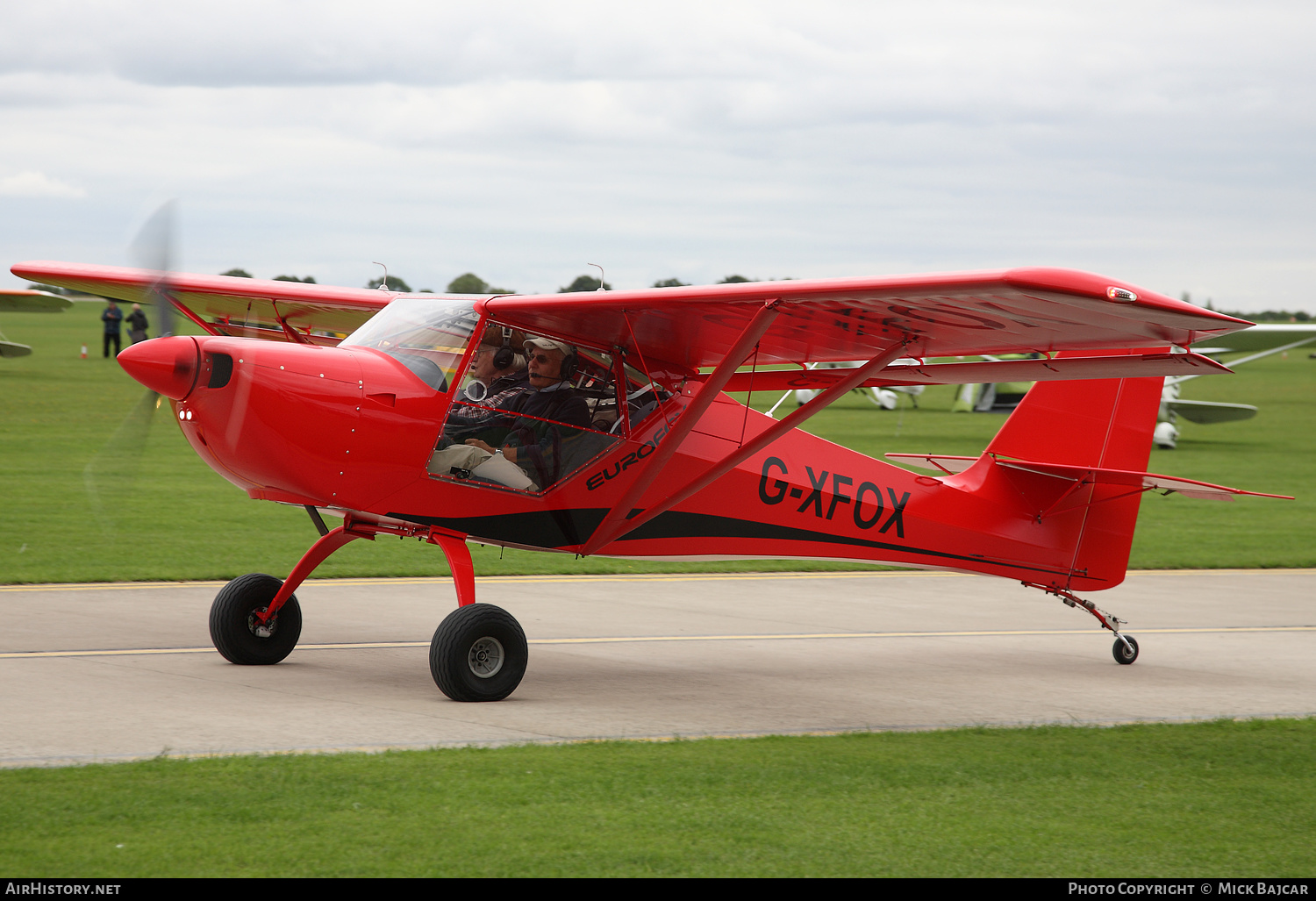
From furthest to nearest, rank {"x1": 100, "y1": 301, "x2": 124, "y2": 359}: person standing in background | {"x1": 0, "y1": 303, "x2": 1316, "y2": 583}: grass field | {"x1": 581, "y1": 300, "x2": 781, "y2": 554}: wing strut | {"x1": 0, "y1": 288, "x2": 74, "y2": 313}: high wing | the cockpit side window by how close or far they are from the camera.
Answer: {"x1": 100, "y1": 301, "x2": 124, "y2": 359}: person standing in background < {"x1": 0, "y1": 288, "x2": 74, "y2": 313}: high wing < {"x1": 0, "y1": 303, "x2": 1316, "y2": 583}: grass field < the cockpit side window < {"x1": 581, "y1": 300, "x2": 781, "y2": 554}: wing strut

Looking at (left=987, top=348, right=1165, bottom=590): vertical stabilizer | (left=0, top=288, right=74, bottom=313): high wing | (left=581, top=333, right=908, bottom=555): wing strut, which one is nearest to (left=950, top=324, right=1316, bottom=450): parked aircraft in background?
(left=987, top=348, right=1165, bottom=590): vertical stabilizer

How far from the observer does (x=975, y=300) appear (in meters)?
7.28

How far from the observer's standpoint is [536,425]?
8492 mm

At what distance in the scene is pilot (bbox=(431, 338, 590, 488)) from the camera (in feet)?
27.3

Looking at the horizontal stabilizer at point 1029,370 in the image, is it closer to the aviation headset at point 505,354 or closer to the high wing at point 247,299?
the aviation headset at point 505,354

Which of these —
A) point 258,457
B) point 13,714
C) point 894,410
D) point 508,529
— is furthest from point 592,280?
point 894,410

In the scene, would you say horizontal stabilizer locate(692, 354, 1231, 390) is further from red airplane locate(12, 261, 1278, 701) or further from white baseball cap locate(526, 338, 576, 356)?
white baseball cap locate(526, 338, 576, 356)

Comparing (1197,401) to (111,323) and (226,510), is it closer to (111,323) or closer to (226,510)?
(226,510)

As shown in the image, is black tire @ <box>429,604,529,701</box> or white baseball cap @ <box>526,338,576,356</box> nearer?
black tire @ <box>429,604,529,701</box>

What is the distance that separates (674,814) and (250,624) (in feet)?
14.6

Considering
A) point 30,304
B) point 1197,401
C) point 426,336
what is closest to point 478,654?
point 426,336

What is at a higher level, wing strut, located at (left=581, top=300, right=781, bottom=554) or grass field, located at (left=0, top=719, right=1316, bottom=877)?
wing strut, located at (left=581, top=300, right=781, bottom=554)

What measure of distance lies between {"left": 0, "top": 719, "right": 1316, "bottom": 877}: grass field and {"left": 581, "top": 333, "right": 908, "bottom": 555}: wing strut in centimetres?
219
